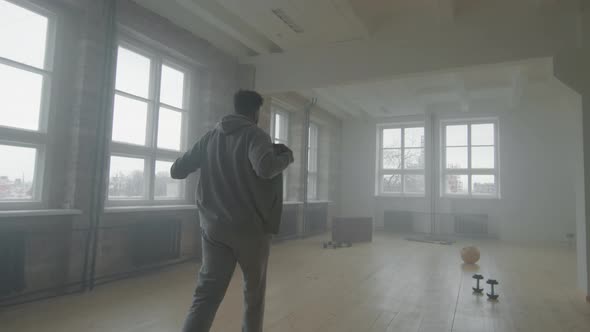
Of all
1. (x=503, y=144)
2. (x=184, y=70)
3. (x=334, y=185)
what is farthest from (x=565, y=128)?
(x=184, y=70)

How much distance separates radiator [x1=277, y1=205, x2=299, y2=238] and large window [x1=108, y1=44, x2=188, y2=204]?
2741mm

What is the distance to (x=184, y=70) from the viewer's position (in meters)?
5.44

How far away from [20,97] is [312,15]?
10.1 feet

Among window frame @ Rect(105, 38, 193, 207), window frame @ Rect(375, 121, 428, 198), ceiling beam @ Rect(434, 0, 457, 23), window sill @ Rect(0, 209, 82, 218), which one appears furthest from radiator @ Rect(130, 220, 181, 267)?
window frame @ Rect(375, 121, 428, 198)

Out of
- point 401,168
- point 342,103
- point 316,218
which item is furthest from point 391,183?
point 342,103

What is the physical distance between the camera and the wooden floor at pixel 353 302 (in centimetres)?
284

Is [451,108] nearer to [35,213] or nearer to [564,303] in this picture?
[564,303]

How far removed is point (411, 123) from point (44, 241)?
352 inches

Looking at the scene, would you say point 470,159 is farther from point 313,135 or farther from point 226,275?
point 226,275

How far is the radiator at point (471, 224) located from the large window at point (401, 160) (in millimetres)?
1257

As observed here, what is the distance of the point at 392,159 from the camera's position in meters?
10.6

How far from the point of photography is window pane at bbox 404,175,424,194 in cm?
1015

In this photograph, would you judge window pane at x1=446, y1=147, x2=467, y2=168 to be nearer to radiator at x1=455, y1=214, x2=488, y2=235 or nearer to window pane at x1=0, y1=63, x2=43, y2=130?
radiator at x1=455, y1=214, x2=488, y2=235

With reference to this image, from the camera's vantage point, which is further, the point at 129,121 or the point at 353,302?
the point at 129,121
